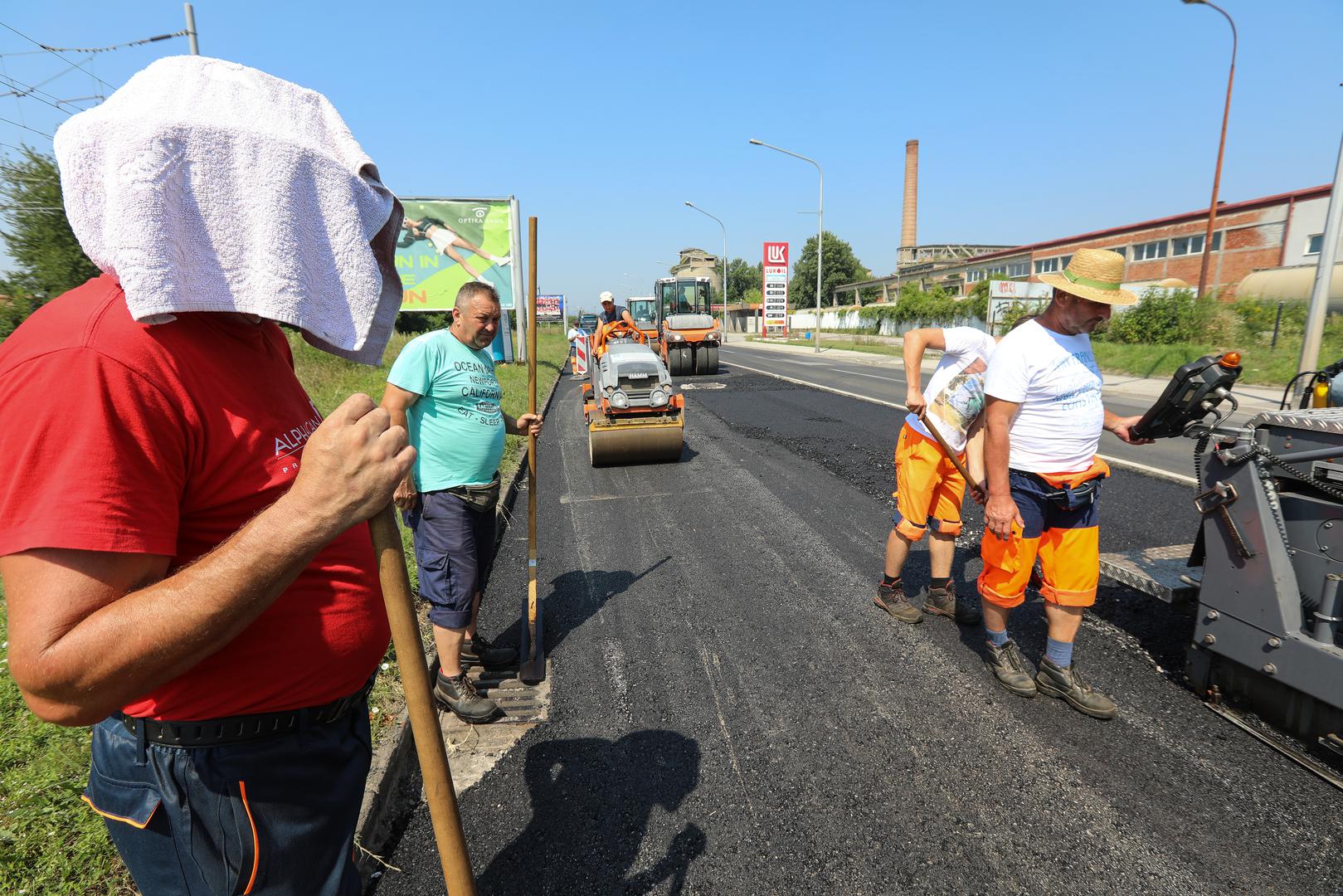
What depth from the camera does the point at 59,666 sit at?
854 millimetres

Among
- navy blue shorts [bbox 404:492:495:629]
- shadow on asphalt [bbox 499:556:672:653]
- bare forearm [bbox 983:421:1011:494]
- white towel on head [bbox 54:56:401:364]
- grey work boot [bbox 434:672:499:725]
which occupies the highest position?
white towel on head [bbox 54:56:401:364]

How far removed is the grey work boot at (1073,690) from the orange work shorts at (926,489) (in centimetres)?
96

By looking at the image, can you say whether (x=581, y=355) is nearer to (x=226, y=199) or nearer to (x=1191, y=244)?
(x=226, y=199)

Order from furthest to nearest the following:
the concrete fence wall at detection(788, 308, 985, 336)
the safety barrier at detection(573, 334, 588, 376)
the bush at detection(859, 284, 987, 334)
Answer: the concrete fence wall at detection(788, 308, 985, 336) < the bush at detection(859, 284, 987, 334) < the safety barrier at detection(573, 334, 588, 376)

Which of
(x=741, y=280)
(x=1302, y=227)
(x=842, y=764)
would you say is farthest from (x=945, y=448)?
(x=741, y=280)

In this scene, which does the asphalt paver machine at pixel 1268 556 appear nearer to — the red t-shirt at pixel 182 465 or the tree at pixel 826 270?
the red t-shirt at pixel 182 465

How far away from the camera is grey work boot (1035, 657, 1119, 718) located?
2982 millimetres

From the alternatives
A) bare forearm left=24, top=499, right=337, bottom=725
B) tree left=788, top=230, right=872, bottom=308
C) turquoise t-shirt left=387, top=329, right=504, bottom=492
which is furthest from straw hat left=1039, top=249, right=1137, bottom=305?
tree left=788, top=230, right=872, bottom=308

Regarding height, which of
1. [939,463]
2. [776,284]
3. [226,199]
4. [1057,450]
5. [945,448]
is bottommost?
[939,463]

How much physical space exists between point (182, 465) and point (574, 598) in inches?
139

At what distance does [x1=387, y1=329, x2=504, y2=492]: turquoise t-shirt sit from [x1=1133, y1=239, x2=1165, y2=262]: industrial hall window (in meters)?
40.0

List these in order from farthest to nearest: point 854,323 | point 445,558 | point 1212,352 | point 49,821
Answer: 1. point 854,323
2. point 1212,352
3. point 445,558
4. point 49,821

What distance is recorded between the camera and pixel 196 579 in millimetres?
949

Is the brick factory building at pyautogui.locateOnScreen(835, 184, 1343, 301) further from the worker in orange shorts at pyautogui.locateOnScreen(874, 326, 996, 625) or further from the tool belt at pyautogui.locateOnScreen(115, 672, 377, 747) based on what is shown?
the tool belt at pyautogui.locateOnScreen(115, 672, 377, 747)
